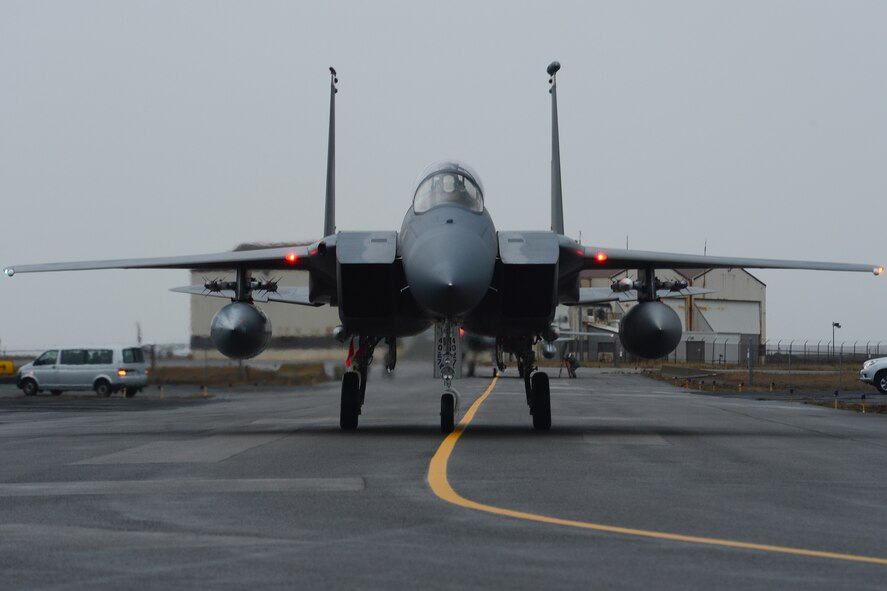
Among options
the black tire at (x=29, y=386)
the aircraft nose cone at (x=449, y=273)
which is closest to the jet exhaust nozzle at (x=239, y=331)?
the aircraft nose cone at (x=449, y=273)

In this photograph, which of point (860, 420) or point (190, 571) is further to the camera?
point (860, 420)

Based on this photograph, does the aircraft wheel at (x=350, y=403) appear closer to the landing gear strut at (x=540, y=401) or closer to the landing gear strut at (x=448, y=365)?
the landing gear strut at (x=448, y=365)

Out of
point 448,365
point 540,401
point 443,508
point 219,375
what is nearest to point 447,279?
point 448,365

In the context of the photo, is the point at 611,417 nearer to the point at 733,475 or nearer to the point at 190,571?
the point at 733,475

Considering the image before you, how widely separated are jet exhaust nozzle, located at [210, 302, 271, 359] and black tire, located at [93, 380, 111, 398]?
64.8ft

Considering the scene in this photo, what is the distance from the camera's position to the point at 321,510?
26.3 ft

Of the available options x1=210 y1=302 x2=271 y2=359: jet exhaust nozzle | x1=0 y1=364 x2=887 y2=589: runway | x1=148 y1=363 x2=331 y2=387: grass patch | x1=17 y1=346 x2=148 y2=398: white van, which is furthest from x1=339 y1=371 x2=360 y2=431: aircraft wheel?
A: x1=17 y1=346 x2=148 y2=398: white van

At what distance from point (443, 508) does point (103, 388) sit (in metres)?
29.6

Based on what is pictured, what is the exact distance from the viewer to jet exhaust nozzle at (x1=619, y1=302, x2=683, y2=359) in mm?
16672

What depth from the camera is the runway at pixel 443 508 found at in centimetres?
572

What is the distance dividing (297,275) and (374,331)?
10.7 meters

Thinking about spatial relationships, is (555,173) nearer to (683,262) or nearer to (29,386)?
(683,262)

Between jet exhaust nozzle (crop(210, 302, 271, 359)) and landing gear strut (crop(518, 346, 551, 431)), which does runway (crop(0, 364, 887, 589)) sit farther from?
jet exhaust nozzle (crop(210, 302, 271, 359))

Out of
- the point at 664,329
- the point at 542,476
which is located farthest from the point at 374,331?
the point at 542,476
